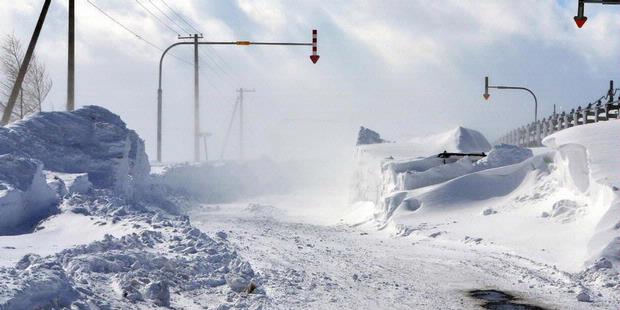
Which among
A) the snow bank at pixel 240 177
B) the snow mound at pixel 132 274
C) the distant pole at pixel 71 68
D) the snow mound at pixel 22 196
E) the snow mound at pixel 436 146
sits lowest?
the snow bank at pixel 240 177

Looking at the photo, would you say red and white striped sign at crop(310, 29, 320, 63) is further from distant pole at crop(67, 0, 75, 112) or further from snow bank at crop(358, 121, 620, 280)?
distant pole at crop(67, 0, 75, 112)

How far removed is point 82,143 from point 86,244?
12272mm

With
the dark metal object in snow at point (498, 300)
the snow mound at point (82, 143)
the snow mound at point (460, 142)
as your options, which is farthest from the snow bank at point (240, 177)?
the dark metal object in snow at point (498, 300)

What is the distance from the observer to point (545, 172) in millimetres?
22031

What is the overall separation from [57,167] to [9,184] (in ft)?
20.2

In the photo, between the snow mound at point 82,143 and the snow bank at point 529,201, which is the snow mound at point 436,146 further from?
the snow mound at point 82,143

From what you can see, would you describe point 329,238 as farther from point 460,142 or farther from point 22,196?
point 460,142

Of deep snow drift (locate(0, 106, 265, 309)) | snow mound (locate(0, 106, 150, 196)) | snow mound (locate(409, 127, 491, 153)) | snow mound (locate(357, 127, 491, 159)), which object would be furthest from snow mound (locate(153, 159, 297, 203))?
deep snow drift (locate(0, 106, 265, 309))

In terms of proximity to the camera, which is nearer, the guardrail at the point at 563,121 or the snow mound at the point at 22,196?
the snow mound at the point at 22,196

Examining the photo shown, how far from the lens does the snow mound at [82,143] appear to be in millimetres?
19984

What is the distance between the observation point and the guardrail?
32219mm

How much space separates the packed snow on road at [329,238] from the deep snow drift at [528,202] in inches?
2.0

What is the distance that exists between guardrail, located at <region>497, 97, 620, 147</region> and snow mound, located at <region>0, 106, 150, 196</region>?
19026 mm

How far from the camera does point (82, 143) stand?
22219 mm
